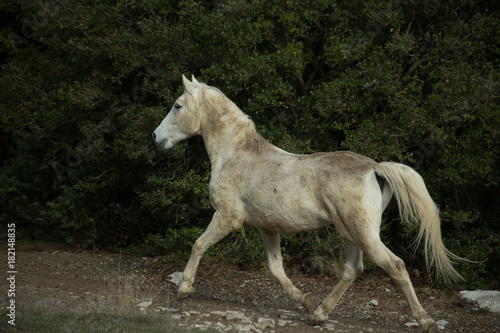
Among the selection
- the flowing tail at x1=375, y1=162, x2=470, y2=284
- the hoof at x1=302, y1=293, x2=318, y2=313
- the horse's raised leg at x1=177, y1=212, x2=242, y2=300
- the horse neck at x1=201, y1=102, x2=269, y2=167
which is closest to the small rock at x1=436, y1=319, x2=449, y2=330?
the flowing tail at x1=375, y1=162, x2=470, y2=284

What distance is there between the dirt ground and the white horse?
580mm

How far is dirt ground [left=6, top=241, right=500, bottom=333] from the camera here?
5.97 meters

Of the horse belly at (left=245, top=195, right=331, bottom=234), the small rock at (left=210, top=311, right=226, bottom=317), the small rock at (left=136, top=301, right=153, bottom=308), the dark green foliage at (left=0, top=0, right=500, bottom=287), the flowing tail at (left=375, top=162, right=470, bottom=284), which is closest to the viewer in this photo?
the flowing tail at (left=375, top=162, right=470, bottom=284)

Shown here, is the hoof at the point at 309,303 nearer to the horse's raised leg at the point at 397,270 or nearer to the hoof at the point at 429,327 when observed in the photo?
the horse's raised leg at the point at 397,270

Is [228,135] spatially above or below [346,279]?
→ above

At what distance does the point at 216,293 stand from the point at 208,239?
6.67 feet

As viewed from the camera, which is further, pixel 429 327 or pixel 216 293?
pixel 216 293

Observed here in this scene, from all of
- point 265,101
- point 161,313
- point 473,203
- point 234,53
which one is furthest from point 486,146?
point 161,313

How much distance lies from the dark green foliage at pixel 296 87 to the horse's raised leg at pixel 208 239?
9.84 ft

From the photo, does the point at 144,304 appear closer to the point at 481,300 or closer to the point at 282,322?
the point at 282,322

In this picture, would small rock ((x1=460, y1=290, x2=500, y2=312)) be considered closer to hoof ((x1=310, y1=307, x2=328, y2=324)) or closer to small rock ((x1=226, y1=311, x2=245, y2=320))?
hoof ((x1=310, y1=307, x2=328, y2=324))

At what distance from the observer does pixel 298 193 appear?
5422 mm

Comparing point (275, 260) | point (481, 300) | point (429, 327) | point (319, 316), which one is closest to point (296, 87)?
point (275, 260)

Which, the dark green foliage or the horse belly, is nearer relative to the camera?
the horse belly
